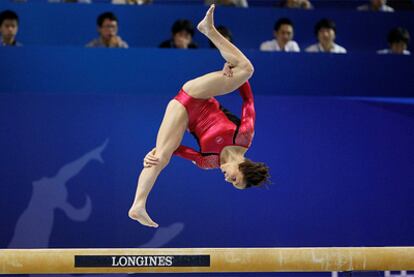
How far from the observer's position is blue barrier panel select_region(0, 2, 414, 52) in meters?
7.40

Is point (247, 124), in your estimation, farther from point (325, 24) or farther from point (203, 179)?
point (325, 24)

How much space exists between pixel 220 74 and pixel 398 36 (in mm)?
3207

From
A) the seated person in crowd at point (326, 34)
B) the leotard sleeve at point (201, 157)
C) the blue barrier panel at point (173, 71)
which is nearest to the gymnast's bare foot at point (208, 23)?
the leotard sleeve at point (201, 157)

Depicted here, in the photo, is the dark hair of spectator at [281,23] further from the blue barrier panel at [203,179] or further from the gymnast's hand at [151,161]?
the gymnast's hand at [151,161]

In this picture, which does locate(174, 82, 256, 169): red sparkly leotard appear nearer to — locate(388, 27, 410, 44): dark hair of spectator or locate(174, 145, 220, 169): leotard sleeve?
locate(174, 145, 220, 169): leotard sleeve

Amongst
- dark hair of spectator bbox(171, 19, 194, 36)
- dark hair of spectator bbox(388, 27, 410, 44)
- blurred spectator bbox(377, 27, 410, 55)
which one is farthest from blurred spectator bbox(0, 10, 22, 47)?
dark hair of spectator bbox(388, 27, 410, 44)

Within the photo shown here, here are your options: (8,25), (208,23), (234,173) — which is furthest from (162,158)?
(8,25)

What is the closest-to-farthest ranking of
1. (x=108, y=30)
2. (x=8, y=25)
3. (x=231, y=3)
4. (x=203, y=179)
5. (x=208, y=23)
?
(x=208, y=23) < (x=203, y=179) < (x=8, y=25) < (x=108, y=30) < (x=231, y=3)

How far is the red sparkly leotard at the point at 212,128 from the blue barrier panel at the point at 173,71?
5.19 ft

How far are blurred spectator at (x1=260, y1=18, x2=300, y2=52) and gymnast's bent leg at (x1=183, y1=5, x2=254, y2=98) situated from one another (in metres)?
2.56

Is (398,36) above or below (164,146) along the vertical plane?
above

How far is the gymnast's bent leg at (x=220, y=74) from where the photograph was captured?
5055 millimetres

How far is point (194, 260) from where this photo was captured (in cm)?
493

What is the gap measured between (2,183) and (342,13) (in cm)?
375
